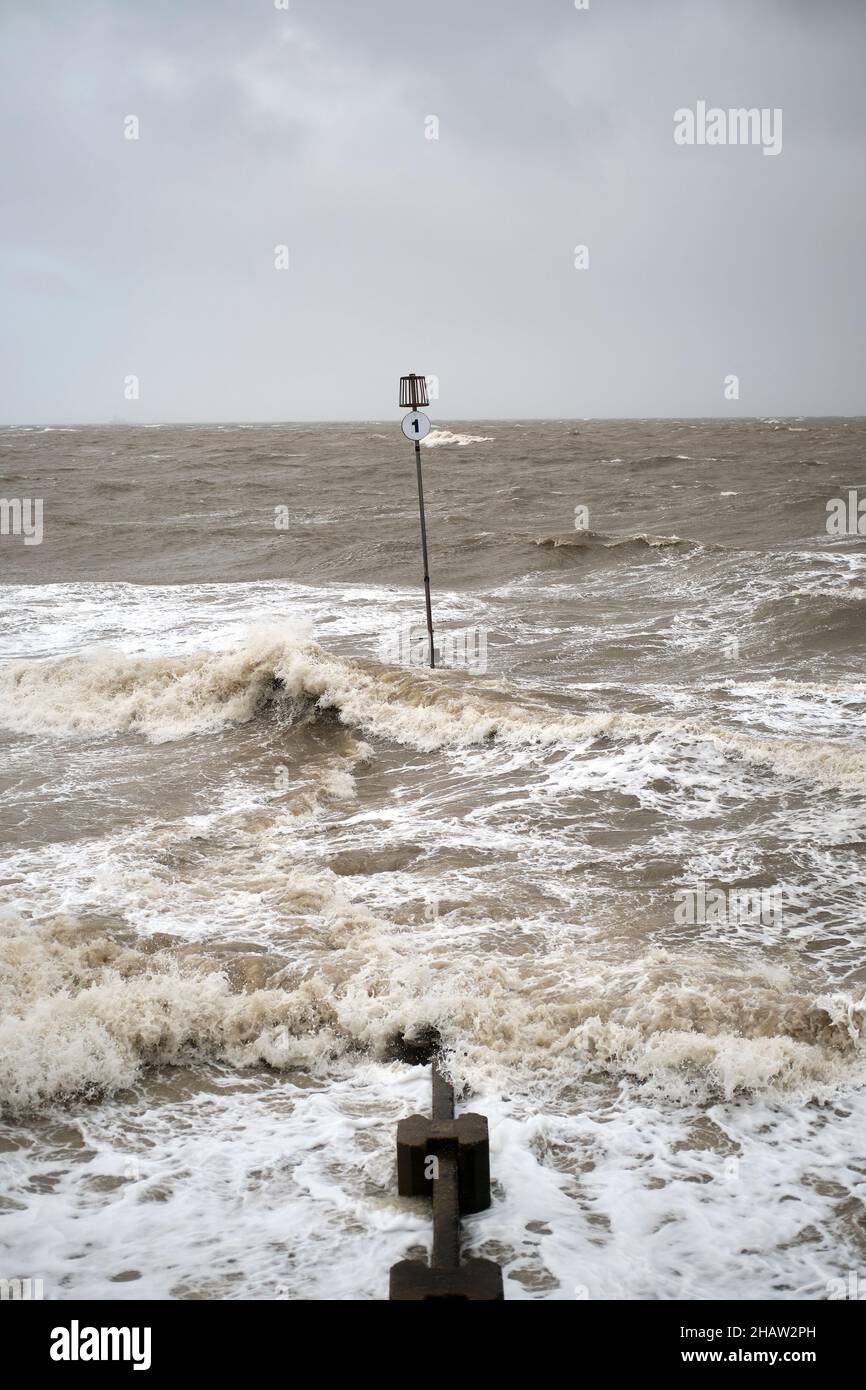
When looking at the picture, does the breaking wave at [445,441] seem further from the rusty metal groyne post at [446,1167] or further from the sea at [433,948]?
the rusty metal groyne post at [446,1167]

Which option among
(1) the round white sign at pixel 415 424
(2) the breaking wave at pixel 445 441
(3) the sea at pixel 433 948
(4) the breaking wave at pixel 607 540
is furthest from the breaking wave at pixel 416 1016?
(2) the breaking wave at pixel 445 441

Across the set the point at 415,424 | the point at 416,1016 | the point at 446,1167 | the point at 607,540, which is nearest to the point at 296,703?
the point at 415,424

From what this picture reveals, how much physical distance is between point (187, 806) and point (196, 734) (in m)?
2.30

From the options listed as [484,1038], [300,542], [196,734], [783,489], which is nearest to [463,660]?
[196,734]

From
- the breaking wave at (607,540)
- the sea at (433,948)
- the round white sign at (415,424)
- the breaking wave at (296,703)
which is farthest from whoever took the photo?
the breaking wave at (607,540)

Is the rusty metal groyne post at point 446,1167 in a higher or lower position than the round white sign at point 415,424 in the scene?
lower

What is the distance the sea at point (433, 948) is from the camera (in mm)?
3139

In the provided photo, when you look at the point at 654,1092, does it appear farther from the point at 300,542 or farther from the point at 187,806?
the point at 300,542

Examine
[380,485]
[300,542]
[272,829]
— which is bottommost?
[272,829]

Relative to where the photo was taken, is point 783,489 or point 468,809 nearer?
point 468,809

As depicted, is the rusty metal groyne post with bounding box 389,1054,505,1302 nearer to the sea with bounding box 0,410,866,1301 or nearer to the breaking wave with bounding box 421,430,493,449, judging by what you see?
the sea with bounding box 0,410,866,1301

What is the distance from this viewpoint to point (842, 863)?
5.81 meters

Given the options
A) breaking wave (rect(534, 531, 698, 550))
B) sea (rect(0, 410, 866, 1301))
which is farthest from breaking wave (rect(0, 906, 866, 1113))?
breaking wave (rect(534, 531, 698, 550))
